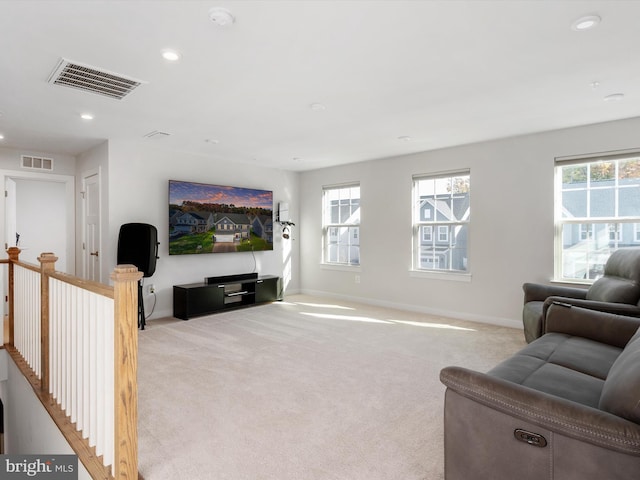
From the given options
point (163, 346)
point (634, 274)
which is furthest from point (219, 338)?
point (634, 274)

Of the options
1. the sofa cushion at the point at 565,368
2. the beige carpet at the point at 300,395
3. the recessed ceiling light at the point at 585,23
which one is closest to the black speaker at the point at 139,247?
the beige carpet at the point at 300,395

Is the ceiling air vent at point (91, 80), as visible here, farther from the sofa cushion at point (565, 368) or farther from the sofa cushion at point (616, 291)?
the sofa cushion at point (616, 291)

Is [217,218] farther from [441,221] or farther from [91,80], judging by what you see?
[441,221]

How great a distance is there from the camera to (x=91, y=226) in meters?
5.32

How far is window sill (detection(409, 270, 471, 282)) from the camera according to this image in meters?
5.14

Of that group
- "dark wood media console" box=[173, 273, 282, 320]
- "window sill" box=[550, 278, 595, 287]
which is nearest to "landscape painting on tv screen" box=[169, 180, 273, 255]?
"dark wood media console" box=[173, 273, 282, 320]

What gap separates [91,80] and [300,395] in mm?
2886

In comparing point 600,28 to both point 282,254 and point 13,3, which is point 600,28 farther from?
point 282,254

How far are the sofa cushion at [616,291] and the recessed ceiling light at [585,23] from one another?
78.7 inches

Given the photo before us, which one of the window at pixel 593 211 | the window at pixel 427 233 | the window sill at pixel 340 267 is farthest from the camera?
the window sill at pixel 340 267

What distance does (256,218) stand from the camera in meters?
6.36

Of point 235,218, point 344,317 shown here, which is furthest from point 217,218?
point 344,317

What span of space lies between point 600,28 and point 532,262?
2936mm

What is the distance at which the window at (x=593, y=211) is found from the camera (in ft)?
13.2
